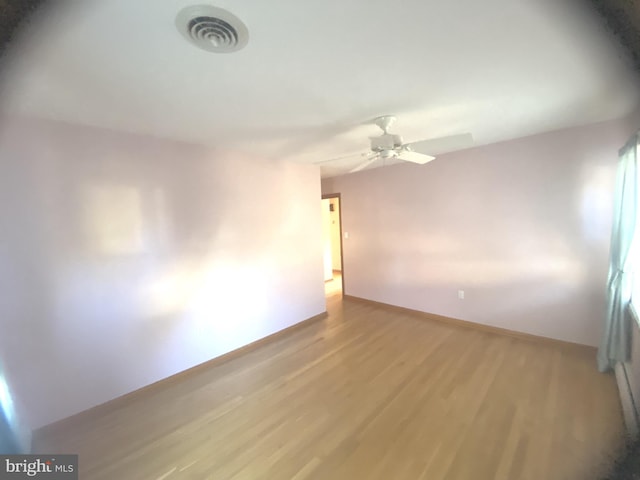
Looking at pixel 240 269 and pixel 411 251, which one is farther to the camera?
pixel 411 251

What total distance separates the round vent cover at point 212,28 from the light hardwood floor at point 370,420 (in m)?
2.17

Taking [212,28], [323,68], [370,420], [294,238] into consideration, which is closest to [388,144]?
[323,68]

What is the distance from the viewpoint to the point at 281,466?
1473 mm

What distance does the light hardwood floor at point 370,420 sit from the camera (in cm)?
146

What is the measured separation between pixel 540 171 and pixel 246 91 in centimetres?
296

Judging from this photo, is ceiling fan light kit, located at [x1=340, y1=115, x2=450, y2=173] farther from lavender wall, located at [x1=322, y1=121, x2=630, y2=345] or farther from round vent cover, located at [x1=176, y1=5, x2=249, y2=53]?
lavender wall, located at [x1=322, y1=121, x2=630, y2=345]

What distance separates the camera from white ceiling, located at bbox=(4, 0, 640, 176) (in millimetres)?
906

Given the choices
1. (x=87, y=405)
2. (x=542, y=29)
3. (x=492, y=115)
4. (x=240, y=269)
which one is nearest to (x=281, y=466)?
(x=87, y=405)

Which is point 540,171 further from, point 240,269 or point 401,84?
point 240,269

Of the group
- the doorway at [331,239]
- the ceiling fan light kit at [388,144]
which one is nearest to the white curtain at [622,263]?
the ceiling fan light kit at [388,144]

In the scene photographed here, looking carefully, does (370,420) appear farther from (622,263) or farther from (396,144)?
(622,263)

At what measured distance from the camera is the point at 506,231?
2.89 m

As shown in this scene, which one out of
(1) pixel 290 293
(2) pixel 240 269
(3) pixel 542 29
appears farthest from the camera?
(1) pixel 290 293

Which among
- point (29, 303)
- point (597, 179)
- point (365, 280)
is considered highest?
point (597, 179)
